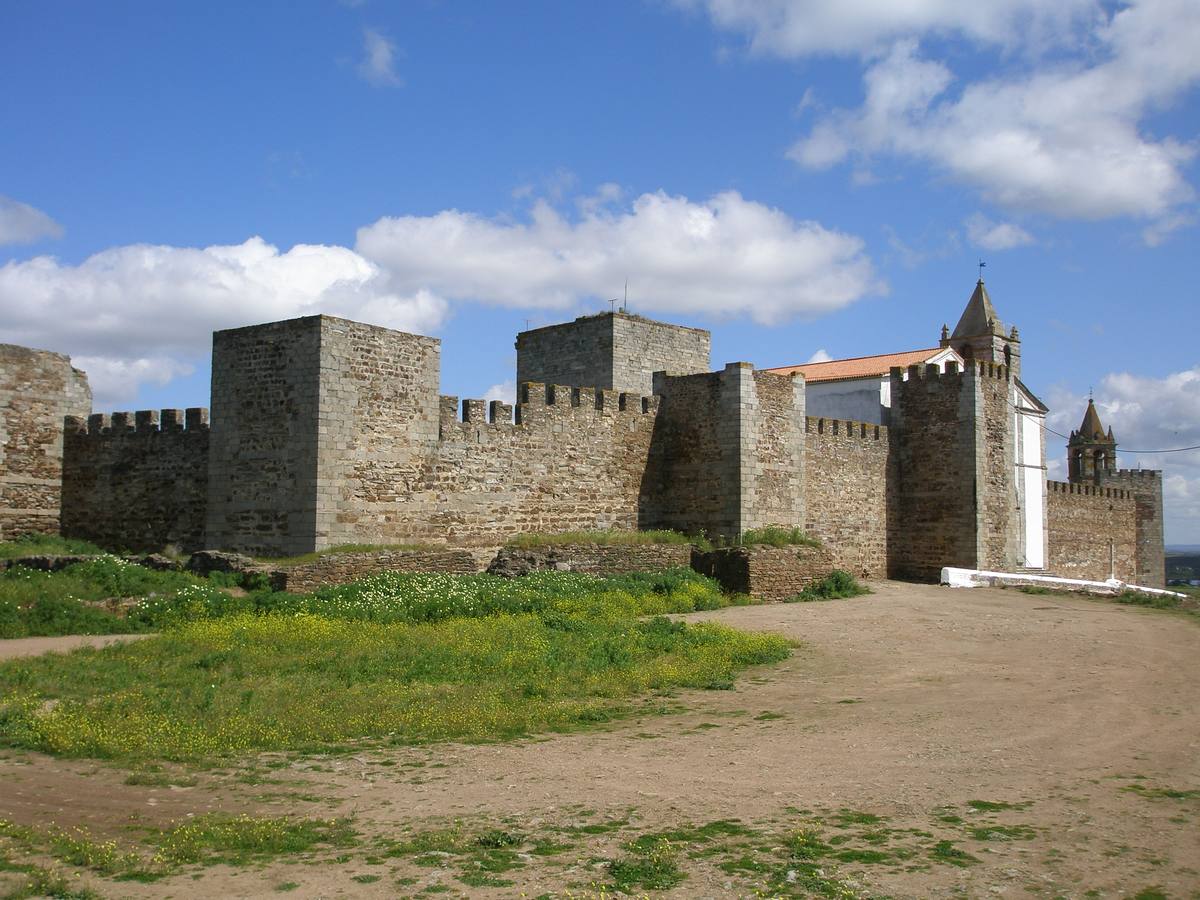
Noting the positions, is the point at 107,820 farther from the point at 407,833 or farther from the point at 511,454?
the point at 511,454

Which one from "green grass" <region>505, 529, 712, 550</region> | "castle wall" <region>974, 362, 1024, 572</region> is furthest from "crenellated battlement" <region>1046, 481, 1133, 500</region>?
"green grass" <region>505, 529, 712, 550</region>

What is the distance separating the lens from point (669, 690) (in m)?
11.8

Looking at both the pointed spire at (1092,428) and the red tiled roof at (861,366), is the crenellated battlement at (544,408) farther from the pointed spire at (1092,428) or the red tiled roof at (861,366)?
the pointed spire at (1092,428)

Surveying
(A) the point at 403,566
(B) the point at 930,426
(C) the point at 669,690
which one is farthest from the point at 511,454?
(B) the point at 930,426

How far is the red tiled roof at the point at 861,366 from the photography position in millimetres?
32344

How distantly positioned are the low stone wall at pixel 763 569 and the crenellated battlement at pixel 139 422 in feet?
33.0

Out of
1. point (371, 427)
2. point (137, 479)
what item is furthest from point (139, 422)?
point (371, 427)

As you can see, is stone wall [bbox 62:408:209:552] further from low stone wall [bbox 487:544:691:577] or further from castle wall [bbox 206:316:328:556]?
low stone wall [bbox 487:544:691:577]

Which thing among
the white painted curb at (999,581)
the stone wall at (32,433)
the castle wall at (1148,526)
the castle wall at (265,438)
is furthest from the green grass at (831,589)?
the castle wall at (1148,526)

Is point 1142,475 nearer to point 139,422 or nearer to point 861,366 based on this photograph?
point 861,366

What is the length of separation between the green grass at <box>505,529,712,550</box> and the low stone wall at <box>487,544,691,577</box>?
240 mm

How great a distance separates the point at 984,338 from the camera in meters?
36.8

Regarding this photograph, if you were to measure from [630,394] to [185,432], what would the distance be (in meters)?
9.19

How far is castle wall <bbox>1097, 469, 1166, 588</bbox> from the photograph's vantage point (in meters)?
46.4
